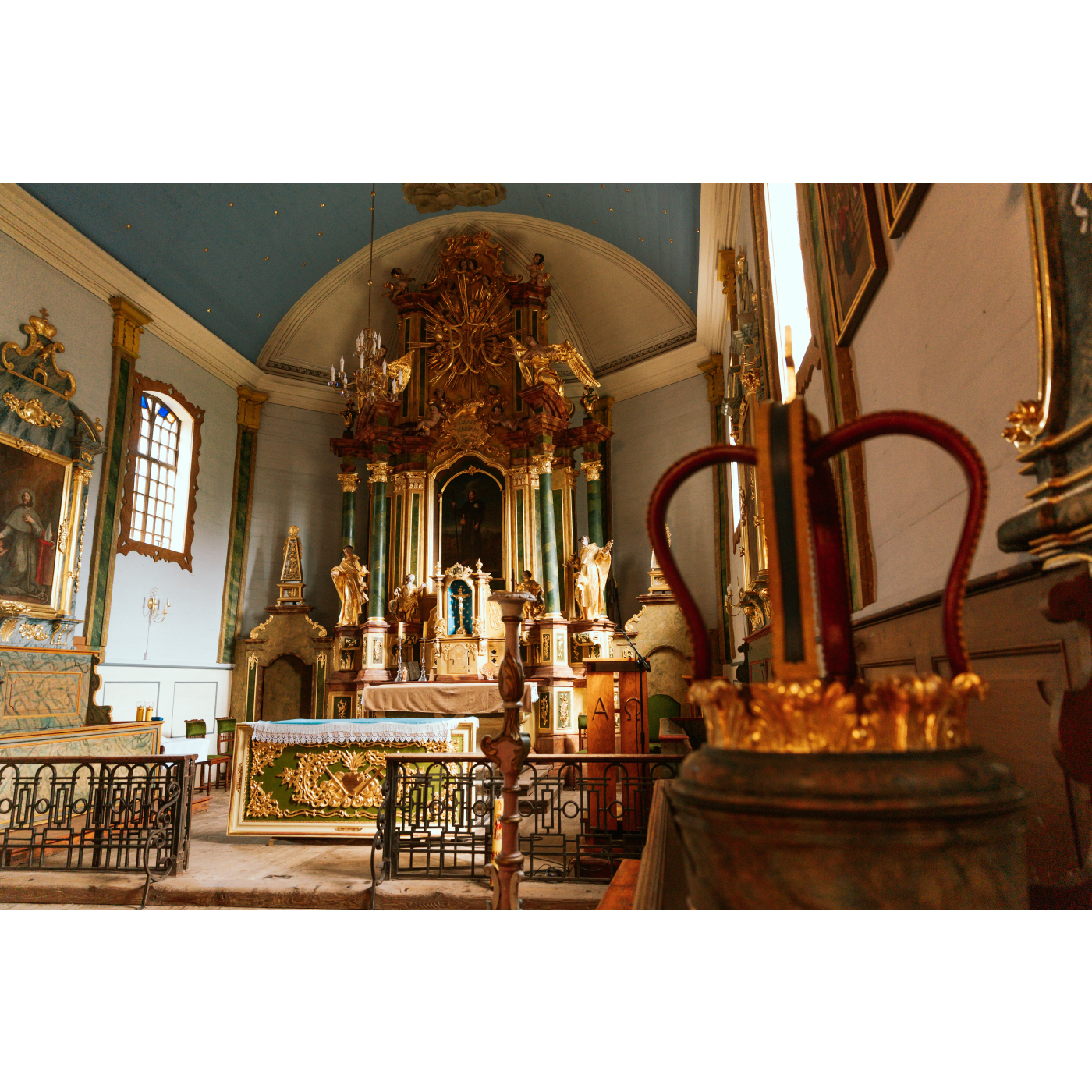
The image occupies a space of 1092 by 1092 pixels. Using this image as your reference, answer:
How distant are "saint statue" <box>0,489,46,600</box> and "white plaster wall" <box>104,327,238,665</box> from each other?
1.29 metres

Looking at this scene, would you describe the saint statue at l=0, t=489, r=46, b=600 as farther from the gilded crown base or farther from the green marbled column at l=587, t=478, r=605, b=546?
the gilded crown base

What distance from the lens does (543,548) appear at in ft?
35.6

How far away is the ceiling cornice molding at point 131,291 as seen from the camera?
778 centimetres

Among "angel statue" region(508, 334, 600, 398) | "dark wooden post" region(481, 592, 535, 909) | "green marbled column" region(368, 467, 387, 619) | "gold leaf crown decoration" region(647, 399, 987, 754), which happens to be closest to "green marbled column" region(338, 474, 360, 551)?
"green marbled column" region(368, 467, 387, 619)

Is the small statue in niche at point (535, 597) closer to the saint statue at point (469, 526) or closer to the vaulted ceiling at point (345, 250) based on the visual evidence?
the saint statue at point (469, 526)

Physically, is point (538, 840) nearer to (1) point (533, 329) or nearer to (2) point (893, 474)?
(2) point (893, 474)

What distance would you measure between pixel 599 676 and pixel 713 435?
6.22 metres

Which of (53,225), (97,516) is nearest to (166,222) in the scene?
(53,225)

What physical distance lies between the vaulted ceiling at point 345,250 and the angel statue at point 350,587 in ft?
12.0

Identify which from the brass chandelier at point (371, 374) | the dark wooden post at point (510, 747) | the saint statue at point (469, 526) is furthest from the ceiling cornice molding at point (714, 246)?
the dark wooden post at point (510, 747)

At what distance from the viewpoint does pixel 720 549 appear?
9.88 m

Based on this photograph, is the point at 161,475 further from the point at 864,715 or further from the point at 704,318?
the point at 864,715

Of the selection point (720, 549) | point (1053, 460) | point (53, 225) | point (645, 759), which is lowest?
point (645, 759)

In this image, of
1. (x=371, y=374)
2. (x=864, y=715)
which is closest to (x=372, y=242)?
(x=371, y=374)
